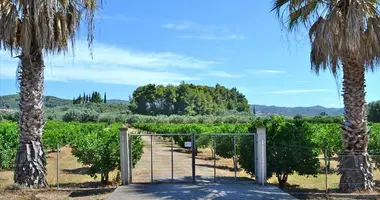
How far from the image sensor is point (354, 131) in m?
12.7

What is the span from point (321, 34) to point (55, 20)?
315 inches

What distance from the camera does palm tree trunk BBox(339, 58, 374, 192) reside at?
→ 12461mm

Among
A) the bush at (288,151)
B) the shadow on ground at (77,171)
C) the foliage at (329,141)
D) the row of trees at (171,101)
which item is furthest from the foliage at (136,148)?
the row of trees at (171,101)

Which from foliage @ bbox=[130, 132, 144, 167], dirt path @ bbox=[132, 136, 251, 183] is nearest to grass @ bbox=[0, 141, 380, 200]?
dirt path @ bbox=[132, 136, 251, 183]

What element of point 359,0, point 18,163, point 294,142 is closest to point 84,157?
point 18,163

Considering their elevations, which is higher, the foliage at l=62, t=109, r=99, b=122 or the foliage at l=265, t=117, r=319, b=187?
the foliage at l=62, t=109, r=99, b=122

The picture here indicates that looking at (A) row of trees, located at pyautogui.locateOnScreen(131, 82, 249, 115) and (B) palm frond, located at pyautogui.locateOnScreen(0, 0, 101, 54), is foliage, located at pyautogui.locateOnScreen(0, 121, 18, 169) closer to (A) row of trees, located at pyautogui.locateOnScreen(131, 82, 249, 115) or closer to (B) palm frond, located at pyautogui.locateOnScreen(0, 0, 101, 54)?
(B) palm frond, located at pyautogui.locateOnScreen(0, 0, 101, 54)

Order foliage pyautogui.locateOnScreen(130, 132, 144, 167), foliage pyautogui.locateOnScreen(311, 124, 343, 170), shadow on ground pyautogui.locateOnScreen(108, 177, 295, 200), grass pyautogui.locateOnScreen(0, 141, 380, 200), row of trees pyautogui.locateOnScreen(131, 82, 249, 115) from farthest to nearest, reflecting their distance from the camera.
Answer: row of trees pyautogui.locateOnScreen(131, 82, 249, 115) < foliage pyautogui.locateOnScreen(311, 124, 343, 170) < foliage pyautogui.locateOnScreen(130, 132, 144, 167) < grass pyautogui.locateOnScreen(0, 141, 380, 200) < shadow on ground pyautogui.locateOnScreen(108, 177, 295, 200)

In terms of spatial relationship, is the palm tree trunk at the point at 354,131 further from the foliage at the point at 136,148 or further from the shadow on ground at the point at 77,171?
the shadow on ground at the point at 77,171

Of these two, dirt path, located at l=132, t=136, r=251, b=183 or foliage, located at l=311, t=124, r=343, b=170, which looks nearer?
dirt path, located at l=132, t=136, r=251, b=183

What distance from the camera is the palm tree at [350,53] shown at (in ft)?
39.2

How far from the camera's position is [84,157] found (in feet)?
47.6

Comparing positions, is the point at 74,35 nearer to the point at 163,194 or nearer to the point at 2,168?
the point at 163,194

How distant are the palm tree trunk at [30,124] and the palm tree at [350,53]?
7.74 meters
